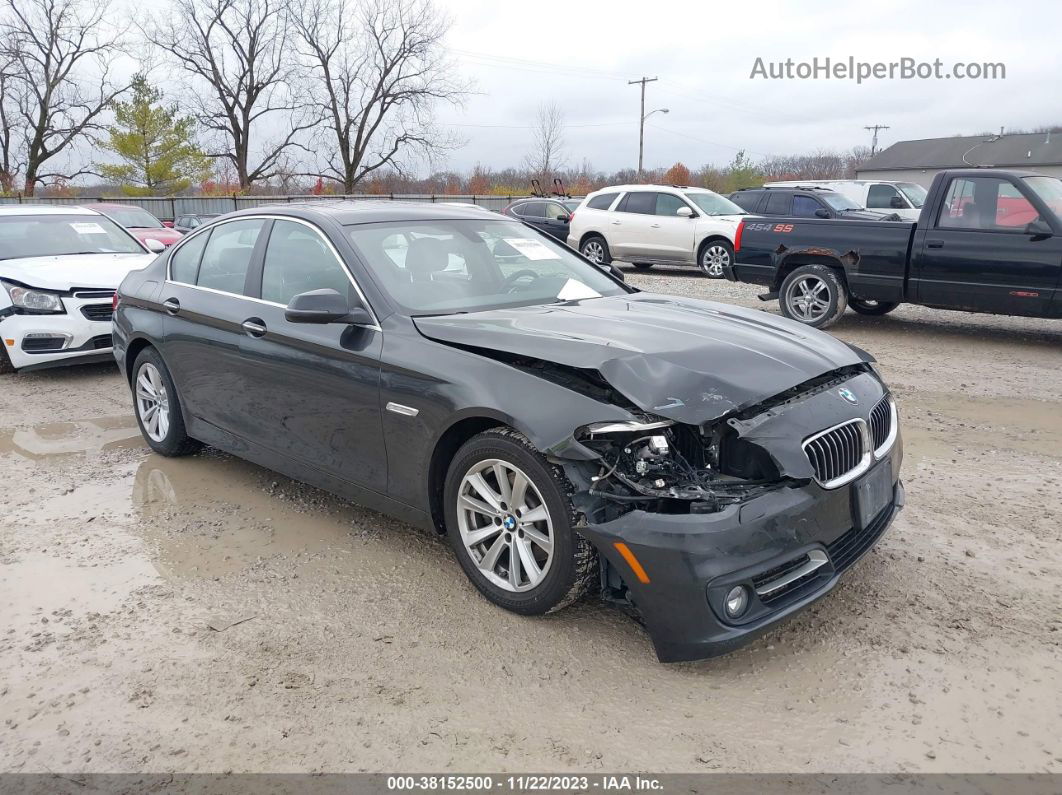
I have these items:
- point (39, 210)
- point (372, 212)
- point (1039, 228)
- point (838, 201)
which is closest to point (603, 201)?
point (838, 201)

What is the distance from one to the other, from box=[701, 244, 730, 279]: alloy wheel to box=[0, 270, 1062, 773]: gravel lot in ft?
36.1

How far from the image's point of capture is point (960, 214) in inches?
344

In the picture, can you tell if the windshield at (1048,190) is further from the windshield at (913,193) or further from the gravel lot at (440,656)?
the windshield at (913,193)

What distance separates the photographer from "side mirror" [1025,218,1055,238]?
8148 millimetres

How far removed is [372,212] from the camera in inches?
175

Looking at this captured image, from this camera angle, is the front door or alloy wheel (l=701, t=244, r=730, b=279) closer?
the front door

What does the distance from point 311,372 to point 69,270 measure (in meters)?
5.33

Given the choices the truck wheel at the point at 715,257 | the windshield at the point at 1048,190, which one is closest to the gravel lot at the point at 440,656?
the windshield at the point at 1048,190

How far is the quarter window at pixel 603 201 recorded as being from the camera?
664 inches

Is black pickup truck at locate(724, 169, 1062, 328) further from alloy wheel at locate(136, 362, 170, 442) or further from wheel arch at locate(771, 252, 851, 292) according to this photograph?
alloy wheel at locate(136, 362, 170, 442)

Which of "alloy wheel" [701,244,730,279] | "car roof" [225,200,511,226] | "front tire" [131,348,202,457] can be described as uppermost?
"car roof" [225,200,511,226]

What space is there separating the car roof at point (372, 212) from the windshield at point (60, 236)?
470 cm

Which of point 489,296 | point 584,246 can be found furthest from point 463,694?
point 584,246

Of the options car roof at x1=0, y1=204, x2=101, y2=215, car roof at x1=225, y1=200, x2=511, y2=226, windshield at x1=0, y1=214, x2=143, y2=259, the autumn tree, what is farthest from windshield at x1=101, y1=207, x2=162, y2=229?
the autumn tree
